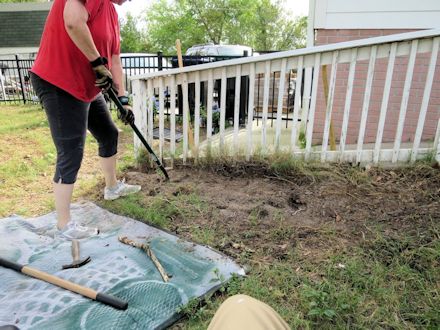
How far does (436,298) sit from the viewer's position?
76.7 inches

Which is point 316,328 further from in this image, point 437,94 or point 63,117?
point 437,94

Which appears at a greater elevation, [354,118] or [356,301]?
[354,118]

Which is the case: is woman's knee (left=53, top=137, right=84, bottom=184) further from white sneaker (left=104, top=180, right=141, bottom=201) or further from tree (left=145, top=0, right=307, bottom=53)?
tree (left=145, top=0, right=307, bottom=53)

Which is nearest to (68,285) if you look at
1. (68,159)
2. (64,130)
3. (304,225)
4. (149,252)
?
(149,252)

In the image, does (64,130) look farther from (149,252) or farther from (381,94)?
(381,94)

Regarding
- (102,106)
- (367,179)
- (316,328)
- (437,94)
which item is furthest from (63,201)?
(437,94)

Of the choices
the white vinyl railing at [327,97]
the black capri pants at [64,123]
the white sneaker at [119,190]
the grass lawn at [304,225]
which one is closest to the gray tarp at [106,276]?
the grass lawn at [304,225]

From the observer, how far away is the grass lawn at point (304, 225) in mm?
1939

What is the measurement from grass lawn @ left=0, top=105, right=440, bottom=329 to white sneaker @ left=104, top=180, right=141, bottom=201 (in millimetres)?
96

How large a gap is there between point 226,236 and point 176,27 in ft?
A: 110

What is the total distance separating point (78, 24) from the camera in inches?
85.4

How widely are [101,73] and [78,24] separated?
0.34 meters

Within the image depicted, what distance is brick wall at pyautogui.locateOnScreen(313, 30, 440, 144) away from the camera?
4328mm

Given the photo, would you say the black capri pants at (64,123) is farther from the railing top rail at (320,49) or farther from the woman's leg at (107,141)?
the railing top rail at (320,49)
